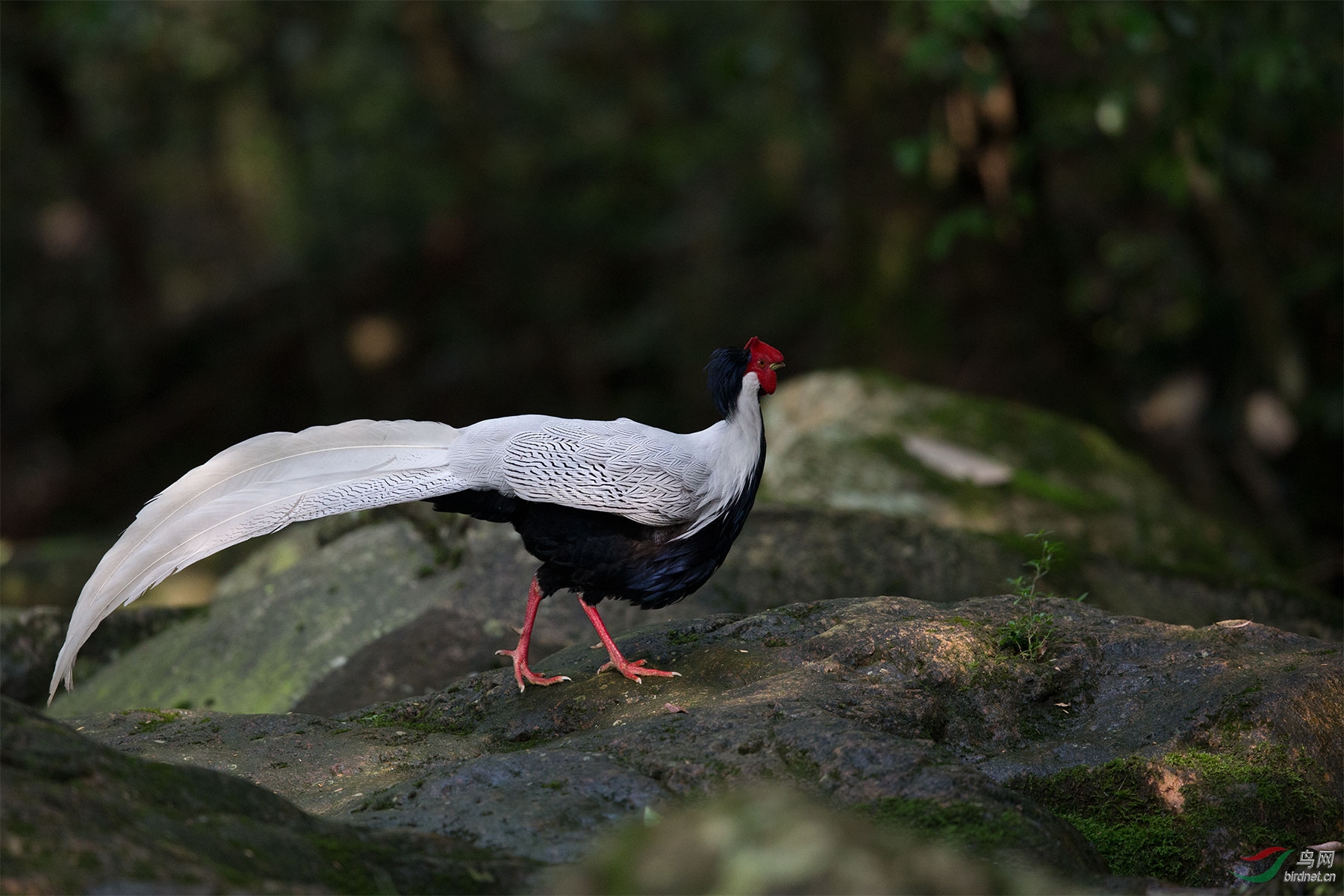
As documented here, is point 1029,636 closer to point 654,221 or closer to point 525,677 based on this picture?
point 525,677

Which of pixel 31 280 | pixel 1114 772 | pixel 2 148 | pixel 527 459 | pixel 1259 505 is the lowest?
pixel 1259 505

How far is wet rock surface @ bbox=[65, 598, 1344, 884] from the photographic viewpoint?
3.12m

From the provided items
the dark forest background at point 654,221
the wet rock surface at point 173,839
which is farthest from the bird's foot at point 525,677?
the dark forest background at point 654,221

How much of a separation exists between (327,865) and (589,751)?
1.05m

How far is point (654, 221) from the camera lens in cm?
1862

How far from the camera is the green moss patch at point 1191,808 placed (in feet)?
11.3

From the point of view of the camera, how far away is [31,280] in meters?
17.0

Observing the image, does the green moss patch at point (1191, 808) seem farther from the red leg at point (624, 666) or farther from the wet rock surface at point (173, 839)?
the wet rock surface at point (173, 839)

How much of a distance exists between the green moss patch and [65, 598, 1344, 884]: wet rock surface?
17mm

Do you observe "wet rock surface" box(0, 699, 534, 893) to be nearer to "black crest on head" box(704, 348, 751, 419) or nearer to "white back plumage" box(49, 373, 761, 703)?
"white back plumage" box(49, 373, 761, 703)

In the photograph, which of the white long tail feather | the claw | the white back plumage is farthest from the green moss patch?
the white long tail feather

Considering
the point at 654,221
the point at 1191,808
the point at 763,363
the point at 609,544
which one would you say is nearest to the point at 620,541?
the point at 609,544

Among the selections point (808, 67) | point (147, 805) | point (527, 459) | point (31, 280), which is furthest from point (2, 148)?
point (147, 805)

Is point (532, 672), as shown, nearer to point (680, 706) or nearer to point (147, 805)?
point (680, 706)
